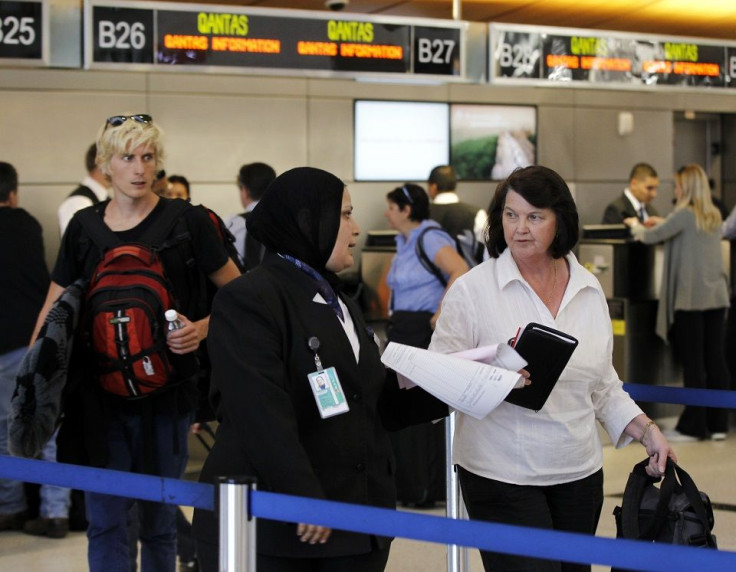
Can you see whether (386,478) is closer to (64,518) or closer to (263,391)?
(263,391)

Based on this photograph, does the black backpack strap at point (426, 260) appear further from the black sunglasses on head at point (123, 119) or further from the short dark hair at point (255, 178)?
the black sunglasses on head at point (123, 119)

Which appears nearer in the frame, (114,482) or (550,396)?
(114,482)

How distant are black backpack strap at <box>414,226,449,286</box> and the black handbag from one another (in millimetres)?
2849

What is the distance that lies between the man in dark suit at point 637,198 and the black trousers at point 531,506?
19.8ft

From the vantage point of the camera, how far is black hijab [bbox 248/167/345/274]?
91.0 inches

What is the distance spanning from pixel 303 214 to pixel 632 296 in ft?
17.9

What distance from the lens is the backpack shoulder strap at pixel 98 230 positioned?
10.3 ft

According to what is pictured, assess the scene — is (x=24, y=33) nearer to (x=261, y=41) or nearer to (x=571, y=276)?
(x=261, y=41)

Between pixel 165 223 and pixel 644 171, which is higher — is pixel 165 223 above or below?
below

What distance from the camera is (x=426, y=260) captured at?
549 centimetres

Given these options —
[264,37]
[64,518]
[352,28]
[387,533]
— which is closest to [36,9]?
[264,37]

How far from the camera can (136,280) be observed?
10.0ft

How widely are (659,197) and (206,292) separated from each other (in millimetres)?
7156

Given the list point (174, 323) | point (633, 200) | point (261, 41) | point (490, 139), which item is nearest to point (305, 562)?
point (174, 323)
